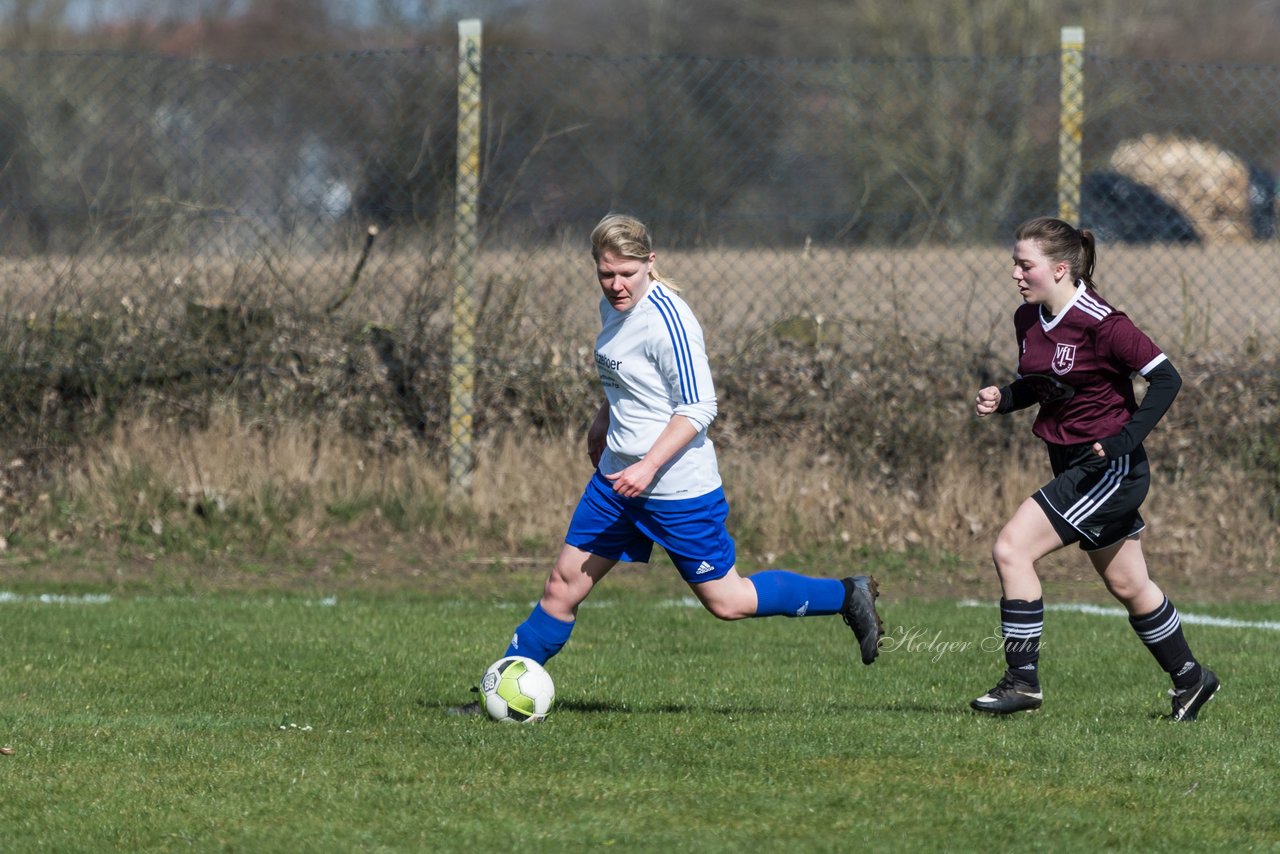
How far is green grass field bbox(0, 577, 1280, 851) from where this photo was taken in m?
4.18

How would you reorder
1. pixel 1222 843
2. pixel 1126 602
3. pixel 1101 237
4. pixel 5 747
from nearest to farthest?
pixel 1222 843 → pixel 5 747 → pixel 1126 602 → pixel 1101 237

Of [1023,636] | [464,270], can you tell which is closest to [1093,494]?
[1023,636]

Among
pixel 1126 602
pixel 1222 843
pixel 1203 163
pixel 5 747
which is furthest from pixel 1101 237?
pixel 5 747

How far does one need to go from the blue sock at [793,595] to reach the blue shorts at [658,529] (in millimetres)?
182

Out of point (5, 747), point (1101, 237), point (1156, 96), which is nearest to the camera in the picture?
point (5, 747)

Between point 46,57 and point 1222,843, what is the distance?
9.54 m

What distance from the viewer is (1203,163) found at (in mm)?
11820

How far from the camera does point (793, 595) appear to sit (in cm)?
583

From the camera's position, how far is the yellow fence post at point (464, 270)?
994 cm

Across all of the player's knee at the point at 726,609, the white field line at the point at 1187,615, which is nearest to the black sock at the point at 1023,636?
the player's knee at the point at 726,609

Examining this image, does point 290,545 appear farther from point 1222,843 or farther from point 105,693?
point 1222,843

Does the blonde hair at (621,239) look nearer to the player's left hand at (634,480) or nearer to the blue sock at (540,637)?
the player's left hand at (634,480)

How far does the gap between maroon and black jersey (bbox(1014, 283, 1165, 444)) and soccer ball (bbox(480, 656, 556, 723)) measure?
200 cm

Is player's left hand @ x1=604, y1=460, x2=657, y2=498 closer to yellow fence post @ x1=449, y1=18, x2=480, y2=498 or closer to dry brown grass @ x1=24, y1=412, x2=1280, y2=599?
dry brown grass @ x1=24, y1=412, x2=1280, y2=599
